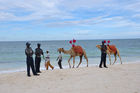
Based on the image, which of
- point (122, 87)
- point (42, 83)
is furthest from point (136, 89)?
point (42, 83)

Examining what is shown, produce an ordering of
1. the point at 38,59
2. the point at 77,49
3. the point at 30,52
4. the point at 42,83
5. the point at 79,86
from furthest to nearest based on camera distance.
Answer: the point at 77,49 → the point at 38,59 → the point at 30,52 → the point at 42,83 → the point at 79,86

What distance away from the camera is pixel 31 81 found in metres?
7.32

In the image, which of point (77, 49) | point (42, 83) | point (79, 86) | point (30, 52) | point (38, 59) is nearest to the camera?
point (79, 86)

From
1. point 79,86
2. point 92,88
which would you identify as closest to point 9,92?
point 79,86

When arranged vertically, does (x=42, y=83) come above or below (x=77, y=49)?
below

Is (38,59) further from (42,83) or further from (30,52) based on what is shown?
(42,83)

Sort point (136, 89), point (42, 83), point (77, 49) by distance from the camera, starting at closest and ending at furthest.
Result: point (136, 89) → point (42, 83) → point (77, 49)

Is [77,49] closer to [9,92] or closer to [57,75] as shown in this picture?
[57,75]

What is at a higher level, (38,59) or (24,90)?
(38,59)

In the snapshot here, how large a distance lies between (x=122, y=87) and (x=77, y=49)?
578 centimetres

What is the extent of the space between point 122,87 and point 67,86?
200 cm

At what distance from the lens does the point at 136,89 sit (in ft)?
18.9

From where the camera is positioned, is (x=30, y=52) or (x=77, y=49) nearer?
(x=30, y=52)

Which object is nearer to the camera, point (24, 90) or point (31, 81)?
point (24, 90)
